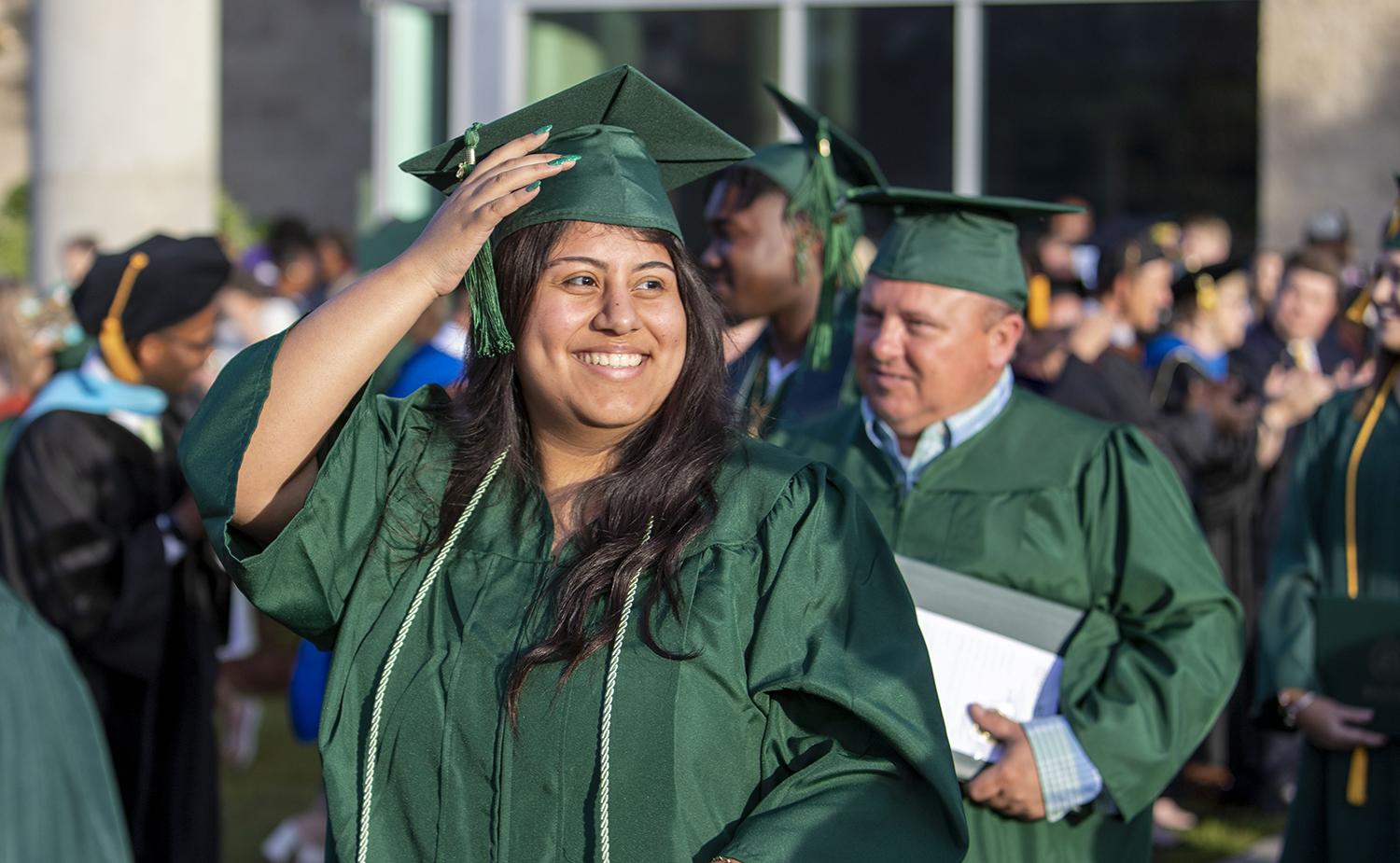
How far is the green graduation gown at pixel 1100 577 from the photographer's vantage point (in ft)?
11.2

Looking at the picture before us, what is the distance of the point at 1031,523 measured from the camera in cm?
350

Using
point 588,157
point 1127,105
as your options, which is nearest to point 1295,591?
point 588,157

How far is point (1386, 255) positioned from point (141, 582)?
324 centimetres

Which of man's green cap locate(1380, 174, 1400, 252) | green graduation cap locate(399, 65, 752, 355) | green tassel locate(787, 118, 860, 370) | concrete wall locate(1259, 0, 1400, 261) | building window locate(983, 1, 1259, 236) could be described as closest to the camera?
green graduation cap locate(399, 65, 752, 355)

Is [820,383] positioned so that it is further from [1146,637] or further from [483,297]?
[483,297]

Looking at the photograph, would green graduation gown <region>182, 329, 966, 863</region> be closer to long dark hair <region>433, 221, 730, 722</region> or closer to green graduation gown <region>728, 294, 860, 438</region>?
long dark hair <region>433, 221, 730, 722</region>

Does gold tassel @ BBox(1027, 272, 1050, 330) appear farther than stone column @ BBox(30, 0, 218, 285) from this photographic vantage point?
No

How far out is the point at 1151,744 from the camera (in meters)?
3.41

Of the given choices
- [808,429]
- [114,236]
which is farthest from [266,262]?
[808,429]

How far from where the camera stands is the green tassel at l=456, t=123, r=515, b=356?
2561mm

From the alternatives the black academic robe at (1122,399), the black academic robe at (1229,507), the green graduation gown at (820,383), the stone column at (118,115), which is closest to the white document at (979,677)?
the green graduation gown at (820,383)

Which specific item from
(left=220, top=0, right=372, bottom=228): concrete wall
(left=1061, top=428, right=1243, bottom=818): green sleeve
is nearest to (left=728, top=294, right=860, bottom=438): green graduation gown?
(left=1061, top=428, right=1243, bottom=818): green sleeve

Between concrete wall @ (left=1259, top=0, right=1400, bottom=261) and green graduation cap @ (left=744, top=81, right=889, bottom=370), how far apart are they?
266 inches

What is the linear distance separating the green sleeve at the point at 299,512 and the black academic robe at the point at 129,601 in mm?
2149
